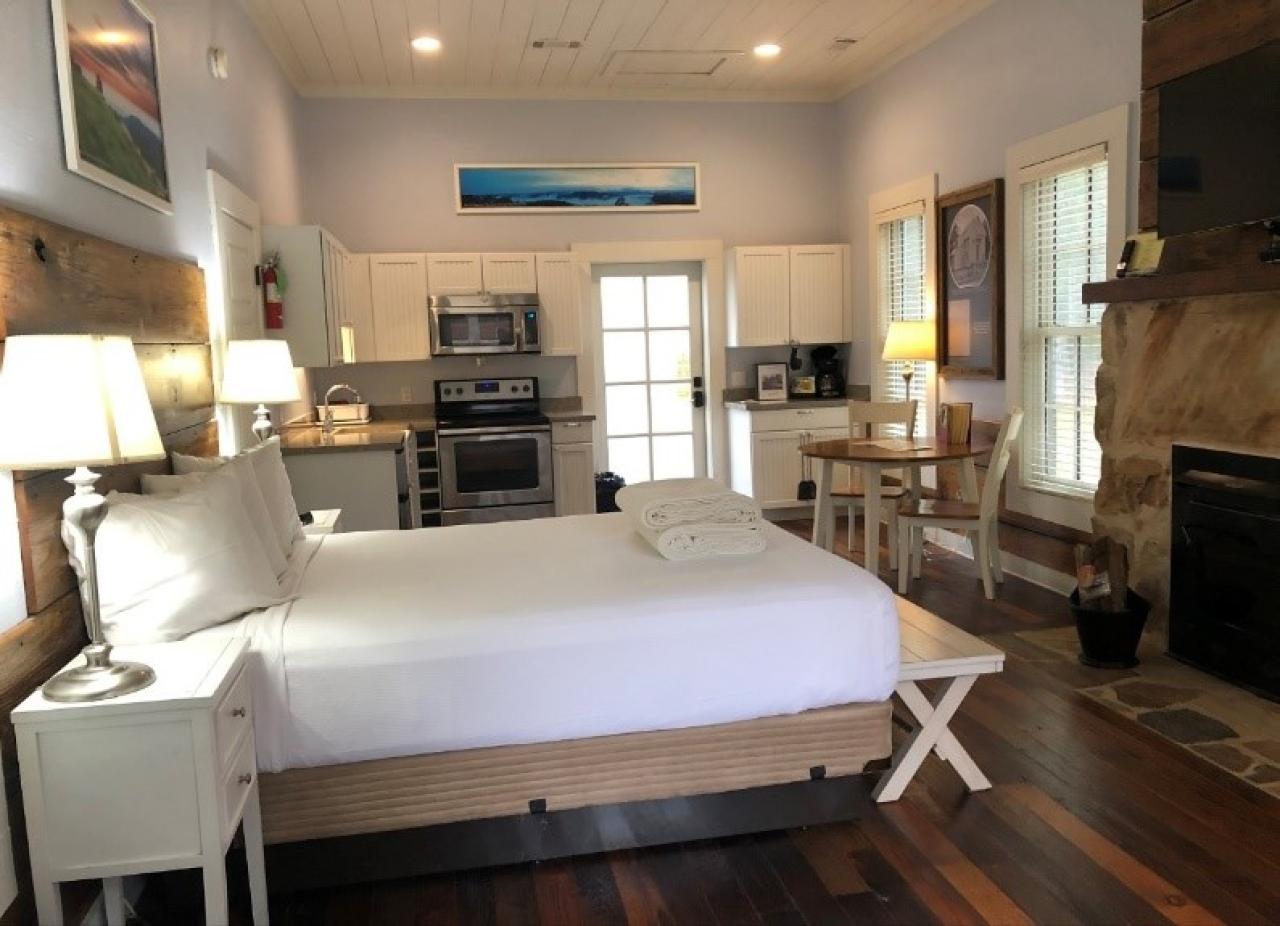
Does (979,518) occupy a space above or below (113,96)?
below

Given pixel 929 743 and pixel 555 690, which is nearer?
pixel 555 690

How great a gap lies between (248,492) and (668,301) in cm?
474

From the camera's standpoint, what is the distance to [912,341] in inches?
223

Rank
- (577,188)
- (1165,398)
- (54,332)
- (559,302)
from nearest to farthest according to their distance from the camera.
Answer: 1. (54,332)
2. (1165,398)
3. (559,302)
4. (577,188)

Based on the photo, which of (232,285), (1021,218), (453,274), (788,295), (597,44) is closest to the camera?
(232,285)

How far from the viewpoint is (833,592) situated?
247 cm

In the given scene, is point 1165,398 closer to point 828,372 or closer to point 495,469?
point 828,372

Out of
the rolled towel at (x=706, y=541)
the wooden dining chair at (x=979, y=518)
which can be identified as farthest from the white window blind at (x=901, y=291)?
the rolled towel at (x=706, y=541)

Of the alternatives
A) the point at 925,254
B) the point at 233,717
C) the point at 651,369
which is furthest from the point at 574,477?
the point at 233,717

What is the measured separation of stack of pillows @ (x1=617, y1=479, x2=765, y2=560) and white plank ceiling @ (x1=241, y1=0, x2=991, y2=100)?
3.15m

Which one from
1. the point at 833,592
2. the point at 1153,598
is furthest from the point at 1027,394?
the point at 833,592

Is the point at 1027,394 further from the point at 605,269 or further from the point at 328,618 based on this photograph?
the point at 328,618

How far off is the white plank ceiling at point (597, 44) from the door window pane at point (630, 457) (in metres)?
2.44

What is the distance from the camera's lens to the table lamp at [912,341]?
18.6 feet
